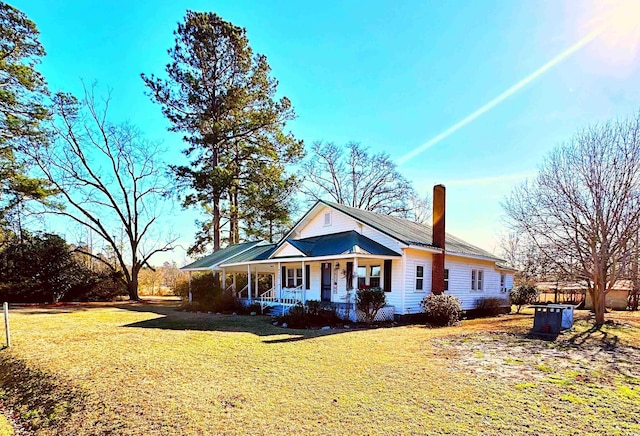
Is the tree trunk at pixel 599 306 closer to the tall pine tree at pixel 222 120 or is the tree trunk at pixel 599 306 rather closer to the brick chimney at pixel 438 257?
the brick chimney at pixel 438 257


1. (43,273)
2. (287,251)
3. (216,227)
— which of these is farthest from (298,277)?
(43,273)

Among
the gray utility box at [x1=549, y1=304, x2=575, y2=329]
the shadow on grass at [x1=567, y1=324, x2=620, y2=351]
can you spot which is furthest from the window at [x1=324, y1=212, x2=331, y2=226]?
the shadow on grass at [x1=567, y1=324, x2=620, y2=351]

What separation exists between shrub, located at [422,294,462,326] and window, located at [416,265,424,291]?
1.51m

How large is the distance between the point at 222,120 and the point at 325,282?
17.8 metres

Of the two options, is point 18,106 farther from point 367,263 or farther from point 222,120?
point 367,263

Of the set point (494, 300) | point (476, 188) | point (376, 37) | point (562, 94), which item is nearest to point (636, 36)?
point (562, 94)

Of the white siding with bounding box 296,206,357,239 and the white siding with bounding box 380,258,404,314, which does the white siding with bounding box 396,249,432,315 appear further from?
the white siding with bounding box 296,206,357,239

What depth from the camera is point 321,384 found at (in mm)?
6145

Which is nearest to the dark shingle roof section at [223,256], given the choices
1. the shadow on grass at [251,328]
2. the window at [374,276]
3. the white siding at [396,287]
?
the shadow on grass at [251,328]

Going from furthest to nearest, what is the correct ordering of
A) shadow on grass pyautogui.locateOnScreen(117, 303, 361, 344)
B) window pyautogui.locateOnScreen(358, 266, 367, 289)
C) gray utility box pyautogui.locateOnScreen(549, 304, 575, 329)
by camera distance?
window pyautogui.locateOnScreen(358, 266, 367, 289), gray utility box pyautogui.locateOnScreen(549, 304, 575, 329), shadow on grass pyautogui.locateOnScreen(117, 303, 361, 344)

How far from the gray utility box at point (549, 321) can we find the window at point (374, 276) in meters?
6.09

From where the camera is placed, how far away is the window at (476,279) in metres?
19.6

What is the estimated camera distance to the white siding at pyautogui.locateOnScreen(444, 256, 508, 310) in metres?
18.0

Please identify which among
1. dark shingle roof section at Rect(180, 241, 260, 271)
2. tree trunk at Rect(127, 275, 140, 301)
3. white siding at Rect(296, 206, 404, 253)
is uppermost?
white siding at Rect(296, 206, 404, 253)
